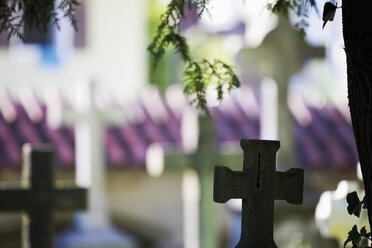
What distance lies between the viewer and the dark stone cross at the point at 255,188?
2.81 meters

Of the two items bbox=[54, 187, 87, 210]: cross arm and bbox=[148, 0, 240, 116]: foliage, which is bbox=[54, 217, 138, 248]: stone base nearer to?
bbox=[54, 187, 87, 210]: cross arm

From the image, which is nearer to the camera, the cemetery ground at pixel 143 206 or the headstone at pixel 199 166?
the headstone at pixel 199 166

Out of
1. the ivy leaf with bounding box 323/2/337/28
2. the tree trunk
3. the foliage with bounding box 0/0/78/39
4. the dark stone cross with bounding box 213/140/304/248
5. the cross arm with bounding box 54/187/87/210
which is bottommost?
the cross arm with bounding box 54/187/87/210

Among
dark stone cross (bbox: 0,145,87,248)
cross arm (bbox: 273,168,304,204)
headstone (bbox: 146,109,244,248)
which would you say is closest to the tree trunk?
cross arm (bbox: 273,168,304,204)

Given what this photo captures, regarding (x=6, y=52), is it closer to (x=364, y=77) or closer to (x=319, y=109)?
(x=319, y=109)

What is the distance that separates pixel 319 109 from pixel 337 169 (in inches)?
39.4

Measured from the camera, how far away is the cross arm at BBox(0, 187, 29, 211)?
18.1 ft

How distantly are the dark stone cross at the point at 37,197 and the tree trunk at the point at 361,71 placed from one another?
3243 mm

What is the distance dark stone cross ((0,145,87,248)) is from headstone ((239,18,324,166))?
2777 millimetres

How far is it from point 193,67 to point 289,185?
0.51 metres

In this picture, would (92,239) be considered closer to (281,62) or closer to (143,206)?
(143,206)

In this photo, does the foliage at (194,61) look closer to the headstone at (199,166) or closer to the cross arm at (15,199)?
the cross arm at (15,199)

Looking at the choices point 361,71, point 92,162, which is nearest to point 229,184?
point 361,71

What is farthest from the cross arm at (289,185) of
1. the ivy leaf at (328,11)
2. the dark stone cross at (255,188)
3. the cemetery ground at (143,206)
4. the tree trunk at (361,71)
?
the cemetery ground at (143,206)
